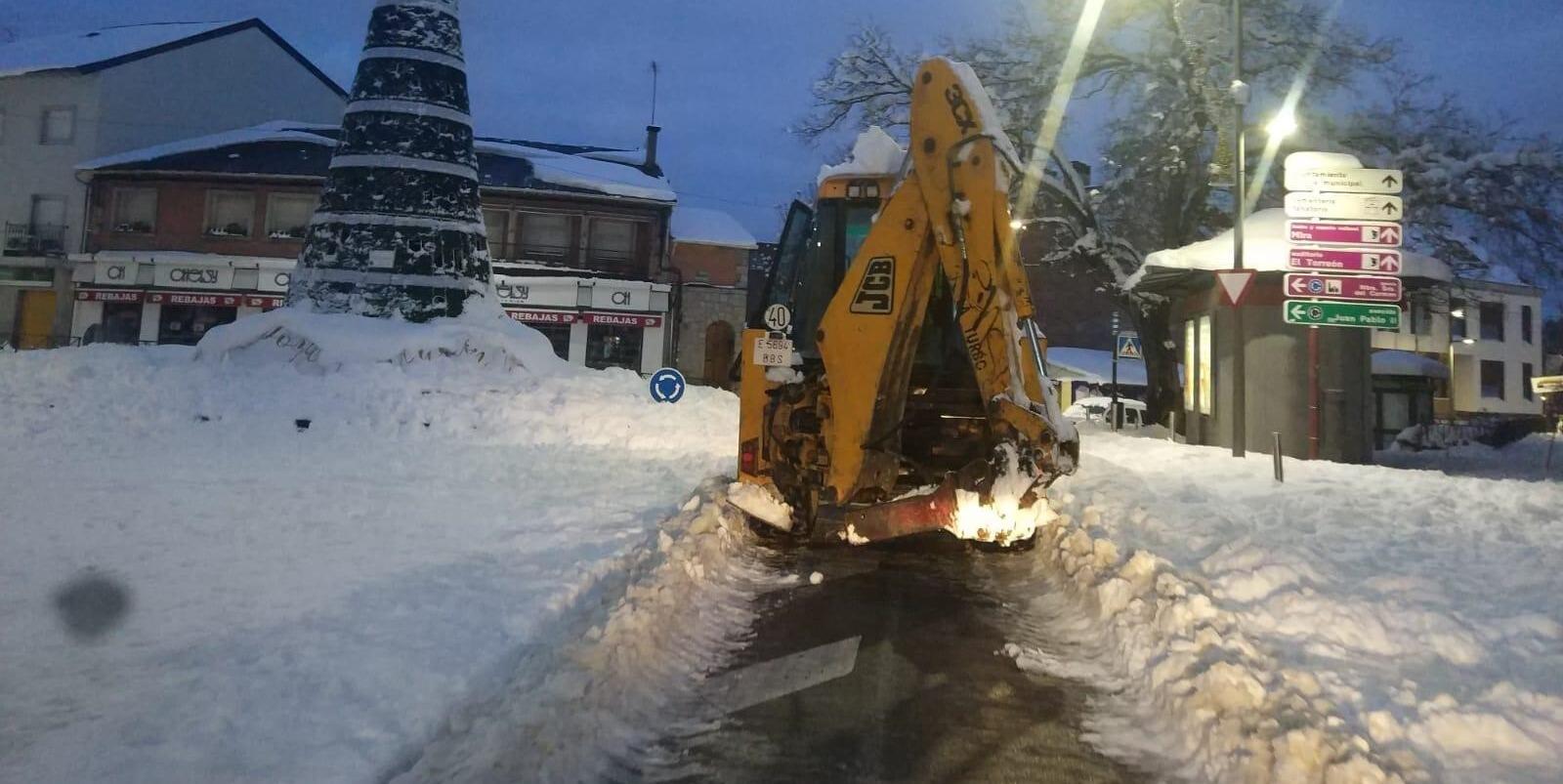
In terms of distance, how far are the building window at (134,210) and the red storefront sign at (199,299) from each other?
2499 millimetres

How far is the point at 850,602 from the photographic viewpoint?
627 centimetres

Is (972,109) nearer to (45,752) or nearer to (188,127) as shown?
(45,752)

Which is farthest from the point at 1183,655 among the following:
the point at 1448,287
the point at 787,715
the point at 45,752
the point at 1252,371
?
the point at 1448,287

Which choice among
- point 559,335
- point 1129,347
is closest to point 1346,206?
point 1129,347

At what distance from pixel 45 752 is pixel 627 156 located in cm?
3872

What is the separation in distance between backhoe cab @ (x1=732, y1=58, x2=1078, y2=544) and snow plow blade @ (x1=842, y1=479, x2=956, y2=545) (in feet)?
0.03

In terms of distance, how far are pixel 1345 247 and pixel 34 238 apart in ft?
136

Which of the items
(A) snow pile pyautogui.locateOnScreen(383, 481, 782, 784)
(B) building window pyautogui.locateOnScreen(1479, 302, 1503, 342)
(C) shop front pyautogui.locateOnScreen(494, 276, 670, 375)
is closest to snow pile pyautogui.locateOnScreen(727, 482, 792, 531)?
(A) snow pile pyautogui.locateOnScreen(383, 481, 782, 784)

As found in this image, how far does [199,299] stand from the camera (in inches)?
1276

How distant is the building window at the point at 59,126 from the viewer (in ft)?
117

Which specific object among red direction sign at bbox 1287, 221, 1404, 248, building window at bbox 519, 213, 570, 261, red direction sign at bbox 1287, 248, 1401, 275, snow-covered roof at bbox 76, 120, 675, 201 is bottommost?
red direction sign at bbox 1287, 248, 1401, 275

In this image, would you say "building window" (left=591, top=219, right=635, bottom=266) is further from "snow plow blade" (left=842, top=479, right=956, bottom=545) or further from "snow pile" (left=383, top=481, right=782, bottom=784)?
"snow plow blade" (left=842, top=479, right=956, bottom=545)

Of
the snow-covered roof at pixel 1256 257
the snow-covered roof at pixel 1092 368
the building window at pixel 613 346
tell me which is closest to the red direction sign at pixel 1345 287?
the snow-covered roof at pixel 1256 257

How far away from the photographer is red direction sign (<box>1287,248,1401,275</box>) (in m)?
11.7
